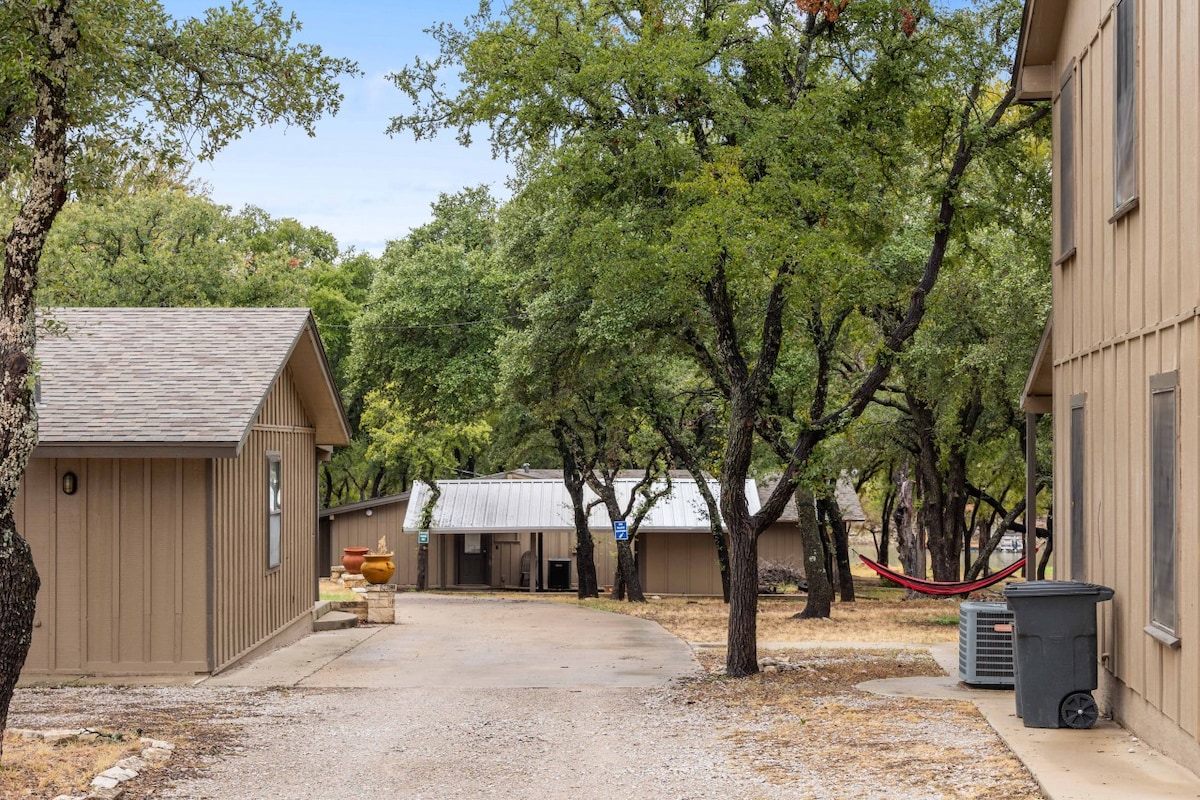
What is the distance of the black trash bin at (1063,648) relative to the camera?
8664 mm

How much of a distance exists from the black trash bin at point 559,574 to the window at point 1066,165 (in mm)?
28194

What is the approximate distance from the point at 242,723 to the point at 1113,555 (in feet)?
21.8

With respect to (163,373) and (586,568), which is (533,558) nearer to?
(586,568)

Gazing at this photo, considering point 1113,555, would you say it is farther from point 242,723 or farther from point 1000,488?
point 1000,488

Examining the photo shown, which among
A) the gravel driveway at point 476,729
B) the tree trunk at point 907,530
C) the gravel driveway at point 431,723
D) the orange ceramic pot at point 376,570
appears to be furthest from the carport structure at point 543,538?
the gravel driveway at point 431,723

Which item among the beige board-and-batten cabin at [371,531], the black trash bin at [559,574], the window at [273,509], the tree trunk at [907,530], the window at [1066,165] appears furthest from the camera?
the beige board-and-batten cabin at [371,531]

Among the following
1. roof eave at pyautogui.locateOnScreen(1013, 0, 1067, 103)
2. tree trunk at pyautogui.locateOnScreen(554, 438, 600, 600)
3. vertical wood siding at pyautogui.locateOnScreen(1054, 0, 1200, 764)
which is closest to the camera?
vertical wood siding at pyautogui.locateOnScreen(1054, 0, 1200, 764)

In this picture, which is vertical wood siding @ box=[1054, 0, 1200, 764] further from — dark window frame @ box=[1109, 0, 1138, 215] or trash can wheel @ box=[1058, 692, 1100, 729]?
trash can wheel @ box=[1058, 692, 1100, 729]

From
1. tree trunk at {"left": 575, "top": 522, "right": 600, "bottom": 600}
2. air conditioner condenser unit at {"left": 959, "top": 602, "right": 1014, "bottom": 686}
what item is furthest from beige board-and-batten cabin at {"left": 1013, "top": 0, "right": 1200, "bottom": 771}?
tree trunk at {"left": 575, "top": 522, "right": 600, "bottom": 600}

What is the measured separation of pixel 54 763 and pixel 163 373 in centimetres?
718

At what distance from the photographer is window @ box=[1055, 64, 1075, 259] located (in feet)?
33.8

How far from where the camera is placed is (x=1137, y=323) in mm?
8219

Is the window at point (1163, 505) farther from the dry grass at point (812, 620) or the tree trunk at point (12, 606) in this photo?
the dry grass at point (812, 620)

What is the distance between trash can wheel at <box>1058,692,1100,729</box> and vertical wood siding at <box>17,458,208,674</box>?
334 inches
